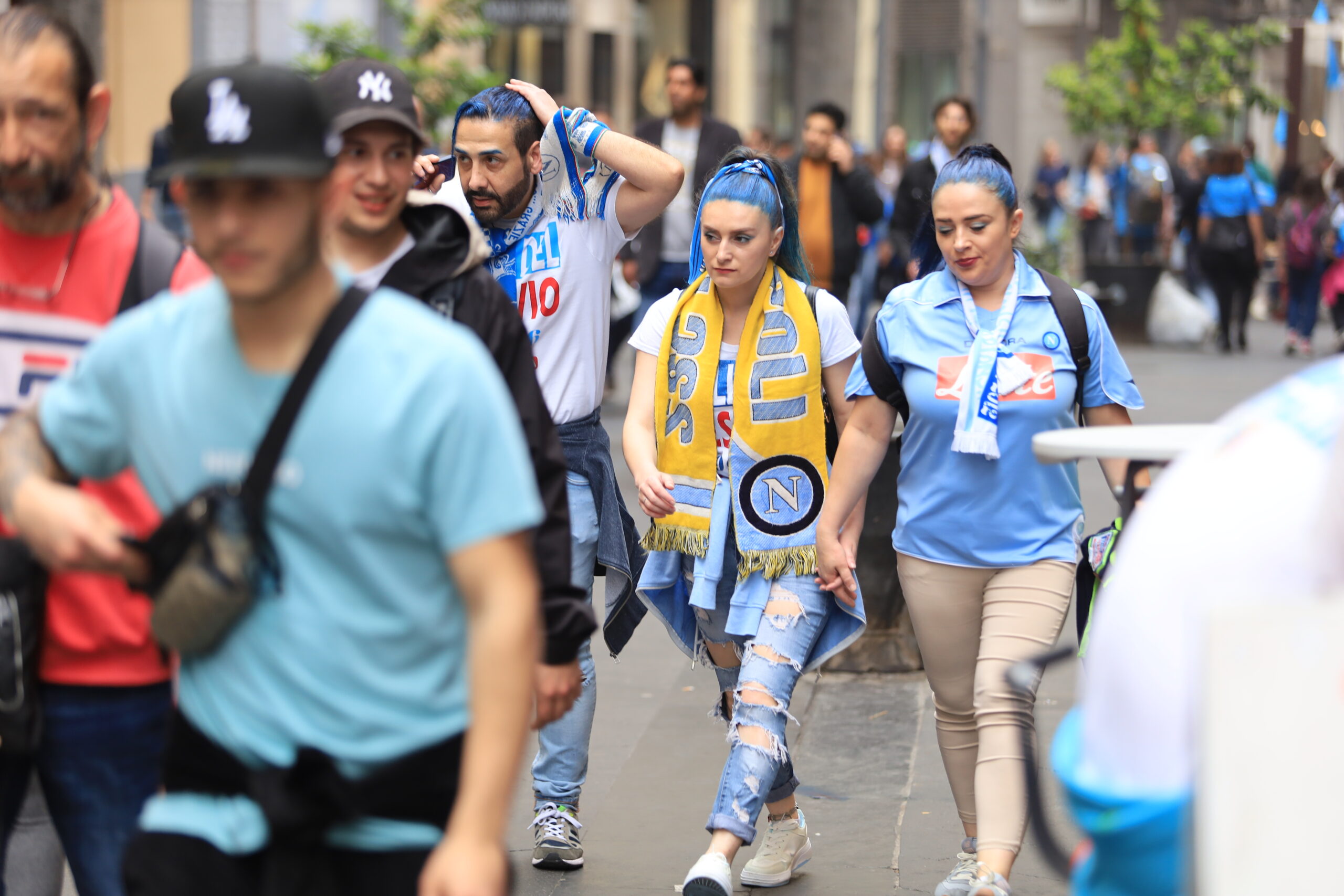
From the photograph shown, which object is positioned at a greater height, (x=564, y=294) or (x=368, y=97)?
(x=368, y=97)

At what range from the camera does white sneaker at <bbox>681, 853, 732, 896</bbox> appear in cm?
428

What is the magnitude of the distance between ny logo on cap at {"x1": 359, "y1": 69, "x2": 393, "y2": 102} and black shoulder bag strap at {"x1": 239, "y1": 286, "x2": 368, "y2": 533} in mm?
1297

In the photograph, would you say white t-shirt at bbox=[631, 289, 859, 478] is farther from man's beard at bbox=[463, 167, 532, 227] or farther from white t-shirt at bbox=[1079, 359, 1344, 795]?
white t-shirt at bbox=[1079, 359, 1344, 795]

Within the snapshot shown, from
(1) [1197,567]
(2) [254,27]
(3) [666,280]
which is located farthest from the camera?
(2) [254,27]

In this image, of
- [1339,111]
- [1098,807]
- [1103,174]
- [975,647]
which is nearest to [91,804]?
[1098,807]

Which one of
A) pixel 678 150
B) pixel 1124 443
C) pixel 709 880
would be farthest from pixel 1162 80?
pixel 1124 443

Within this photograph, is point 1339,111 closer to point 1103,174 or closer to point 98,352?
point 1103,174

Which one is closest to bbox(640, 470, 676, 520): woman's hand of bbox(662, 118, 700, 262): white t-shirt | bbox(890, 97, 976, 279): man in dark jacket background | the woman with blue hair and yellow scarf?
the woman with blue hair and yellow scarf

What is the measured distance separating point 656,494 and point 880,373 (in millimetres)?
646

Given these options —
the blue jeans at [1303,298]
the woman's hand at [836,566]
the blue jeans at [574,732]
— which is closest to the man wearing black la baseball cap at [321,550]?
the woman's hand at [836,566]

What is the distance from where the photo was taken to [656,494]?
456cm

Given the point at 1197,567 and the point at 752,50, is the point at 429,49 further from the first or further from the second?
the point at 752,50

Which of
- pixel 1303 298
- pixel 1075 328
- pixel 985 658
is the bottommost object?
pixel 985 658

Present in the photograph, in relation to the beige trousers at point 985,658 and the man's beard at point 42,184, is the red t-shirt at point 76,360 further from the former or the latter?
the beige trousers at point 985,658
